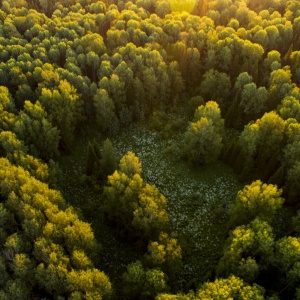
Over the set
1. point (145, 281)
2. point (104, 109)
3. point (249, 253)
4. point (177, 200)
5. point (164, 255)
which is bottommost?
point (145, 281)

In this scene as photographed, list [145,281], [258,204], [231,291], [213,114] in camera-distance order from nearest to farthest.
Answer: [231,291]
[145,281]
[258,204]
[213,114]

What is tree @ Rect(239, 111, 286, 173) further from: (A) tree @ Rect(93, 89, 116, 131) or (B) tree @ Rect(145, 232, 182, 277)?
(A) tree @ Rect(93, 89, 116, 131)

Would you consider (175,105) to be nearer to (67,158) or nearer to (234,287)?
(67,158)

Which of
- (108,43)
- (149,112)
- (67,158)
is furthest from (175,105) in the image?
(67,158)

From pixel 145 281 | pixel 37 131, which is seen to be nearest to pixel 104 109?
pixel 37 131

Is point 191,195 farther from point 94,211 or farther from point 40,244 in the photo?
point 40,244

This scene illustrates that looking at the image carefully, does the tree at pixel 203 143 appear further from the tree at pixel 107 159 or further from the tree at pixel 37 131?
the tree at pixel 37 131

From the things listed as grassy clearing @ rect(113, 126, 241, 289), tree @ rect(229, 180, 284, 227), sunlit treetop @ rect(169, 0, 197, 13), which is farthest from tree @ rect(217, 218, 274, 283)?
sunlit treetop @ rect(169, 0, 197, 13)
